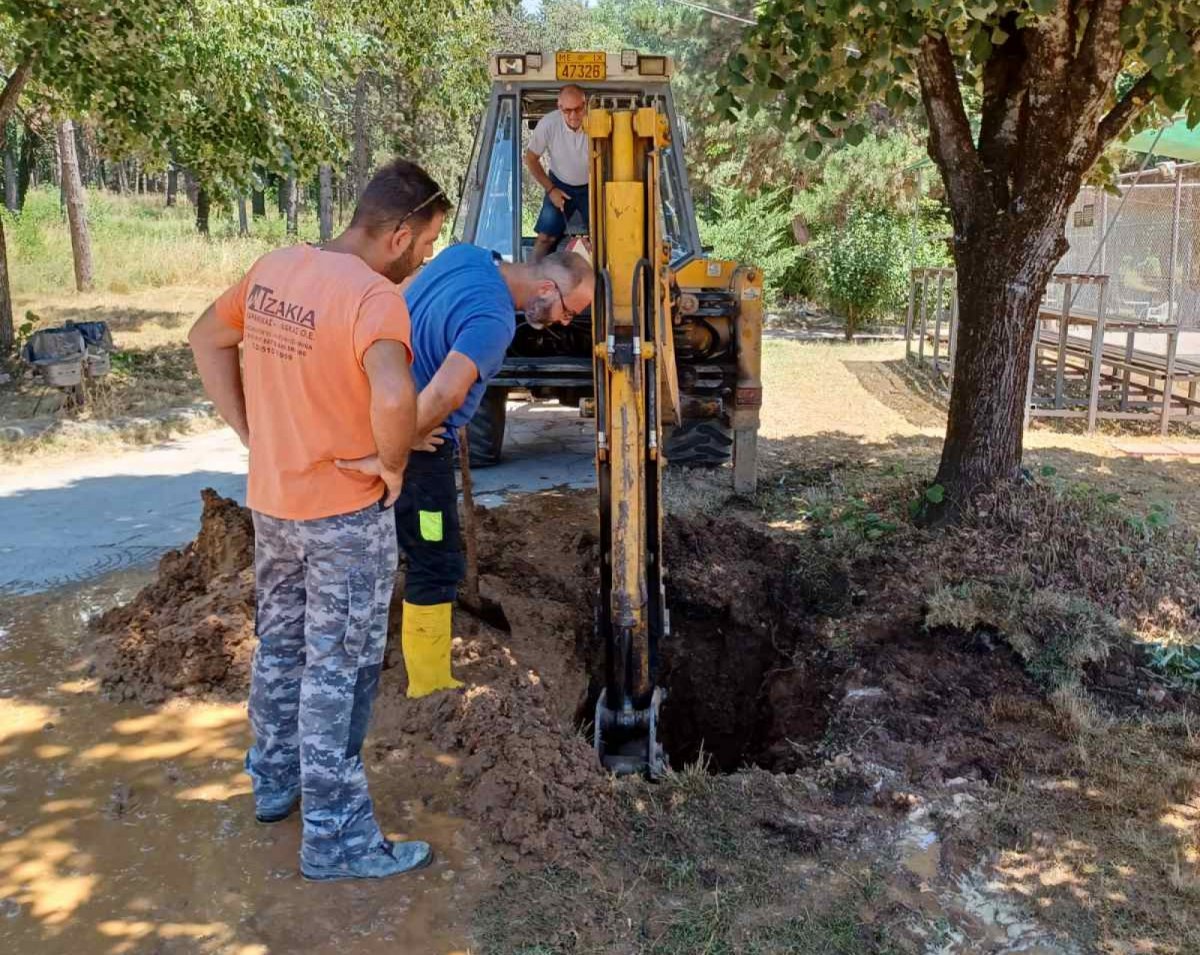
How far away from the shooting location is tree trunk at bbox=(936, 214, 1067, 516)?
5.58 m

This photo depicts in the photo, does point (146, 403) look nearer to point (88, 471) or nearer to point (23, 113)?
point (88, 471)

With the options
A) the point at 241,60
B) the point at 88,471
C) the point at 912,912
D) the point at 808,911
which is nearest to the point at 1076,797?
the point at 912,912

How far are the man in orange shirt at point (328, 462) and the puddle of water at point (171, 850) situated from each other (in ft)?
0.51

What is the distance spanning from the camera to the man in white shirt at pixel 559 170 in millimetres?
6746

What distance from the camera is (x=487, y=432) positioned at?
26.0 feet

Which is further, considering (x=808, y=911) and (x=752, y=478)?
(x=752, y=478)

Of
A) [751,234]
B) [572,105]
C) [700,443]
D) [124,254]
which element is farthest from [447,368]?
[124,254]

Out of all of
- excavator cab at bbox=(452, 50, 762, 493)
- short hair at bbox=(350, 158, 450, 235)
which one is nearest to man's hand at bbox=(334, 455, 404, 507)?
short hair at bbox=(350, 158, 450, 235)

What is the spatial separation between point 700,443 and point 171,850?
4.92 meters

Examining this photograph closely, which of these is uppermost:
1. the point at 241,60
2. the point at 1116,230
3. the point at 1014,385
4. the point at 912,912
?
the point at 241,60

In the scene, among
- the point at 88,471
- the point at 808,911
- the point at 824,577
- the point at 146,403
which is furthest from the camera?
the point at 146,403

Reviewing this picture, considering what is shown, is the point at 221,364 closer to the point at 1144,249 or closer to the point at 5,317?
the point at 5,317

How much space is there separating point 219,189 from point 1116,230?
33.5ft

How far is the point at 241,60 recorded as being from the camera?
29.4 ft
